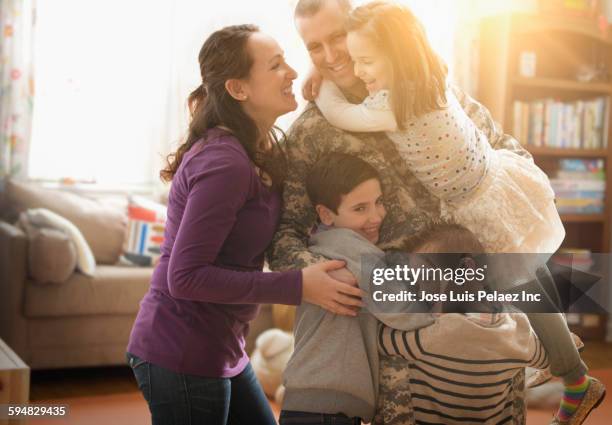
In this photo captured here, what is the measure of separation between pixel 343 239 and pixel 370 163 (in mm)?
170

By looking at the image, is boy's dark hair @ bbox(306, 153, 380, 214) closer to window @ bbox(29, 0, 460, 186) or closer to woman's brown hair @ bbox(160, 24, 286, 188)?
woman's brown hair @ bbox(160, 24, 286, 188)

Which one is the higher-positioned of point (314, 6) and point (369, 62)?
point (314, 6)

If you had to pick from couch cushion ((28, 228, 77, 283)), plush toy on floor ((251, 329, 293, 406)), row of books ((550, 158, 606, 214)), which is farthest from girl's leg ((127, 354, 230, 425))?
row of books ((550, 158, 606, 214))

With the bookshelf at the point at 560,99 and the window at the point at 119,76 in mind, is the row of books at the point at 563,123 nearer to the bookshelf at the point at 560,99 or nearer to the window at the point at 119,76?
the bookshelf at the point at 560,99

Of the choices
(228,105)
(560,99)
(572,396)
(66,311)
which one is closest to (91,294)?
(66,311)

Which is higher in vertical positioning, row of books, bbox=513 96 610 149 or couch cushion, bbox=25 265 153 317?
row of books, bbox=513 96 610 149

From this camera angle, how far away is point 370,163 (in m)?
1.54

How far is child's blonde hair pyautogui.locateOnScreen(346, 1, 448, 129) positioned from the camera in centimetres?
141

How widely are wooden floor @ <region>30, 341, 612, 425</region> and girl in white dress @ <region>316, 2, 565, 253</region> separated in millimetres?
1179

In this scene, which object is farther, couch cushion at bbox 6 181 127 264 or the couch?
couch cushion at bbox 6 181 127 264

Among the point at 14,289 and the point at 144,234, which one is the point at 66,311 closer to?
the point at 14,289

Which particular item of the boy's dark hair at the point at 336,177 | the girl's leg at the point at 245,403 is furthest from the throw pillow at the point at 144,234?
the boy's dark hair at the point at 336,177

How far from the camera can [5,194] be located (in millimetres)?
3715

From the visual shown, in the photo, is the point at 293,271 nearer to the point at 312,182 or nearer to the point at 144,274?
the point at 312,182
